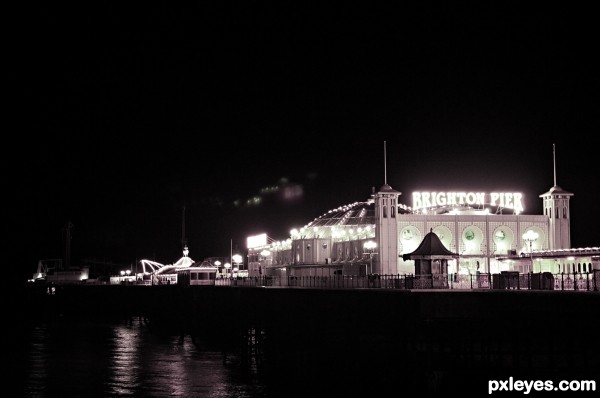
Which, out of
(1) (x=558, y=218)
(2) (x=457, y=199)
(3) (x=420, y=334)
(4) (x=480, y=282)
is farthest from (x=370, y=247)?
(3) (x=420, y=334)

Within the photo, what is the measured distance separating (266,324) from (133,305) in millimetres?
50346

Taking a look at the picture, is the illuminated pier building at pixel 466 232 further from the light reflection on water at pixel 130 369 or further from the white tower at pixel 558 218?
the light reflection on water at pixel 130 369

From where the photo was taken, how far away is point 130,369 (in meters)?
50.6

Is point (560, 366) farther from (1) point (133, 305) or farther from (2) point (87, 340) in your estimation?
(1) point (133, 305)

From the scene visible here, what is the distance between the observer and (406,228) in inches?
3155

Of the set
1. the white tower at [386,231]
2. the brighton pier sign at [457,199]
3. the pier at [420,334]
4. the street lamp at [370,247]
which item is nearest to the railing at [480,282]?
the pier at [420,334]

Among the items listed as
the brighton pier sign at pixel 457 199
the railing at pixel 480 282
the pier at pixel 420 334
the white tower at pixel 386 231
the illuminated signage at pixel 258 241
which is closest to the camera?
the pier at pixel 420 334

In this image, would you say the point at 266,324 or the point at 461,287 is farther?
the point at 266,324

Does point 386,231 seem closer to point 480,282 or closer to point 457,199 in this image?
point 457,199

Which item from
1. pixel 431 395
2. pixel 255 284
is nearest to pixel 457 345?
pixel 431 395

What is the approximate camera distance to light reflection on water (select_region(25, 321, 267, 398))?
42500 millimetres

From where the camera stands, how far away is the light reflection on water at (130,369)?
42.5 m

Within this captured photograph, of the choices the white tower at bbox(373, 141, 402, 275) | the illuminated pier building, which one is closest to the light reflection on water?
the white tower at bbox(373, 141, 402, 275)

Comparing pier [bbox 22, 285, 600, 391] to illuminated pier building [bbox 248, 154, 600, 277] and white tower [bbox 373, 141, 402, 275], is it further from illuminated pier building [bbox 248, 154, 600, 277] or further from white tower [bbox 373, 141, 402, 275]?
white tower [bbox 373, 141, 402, 275]
